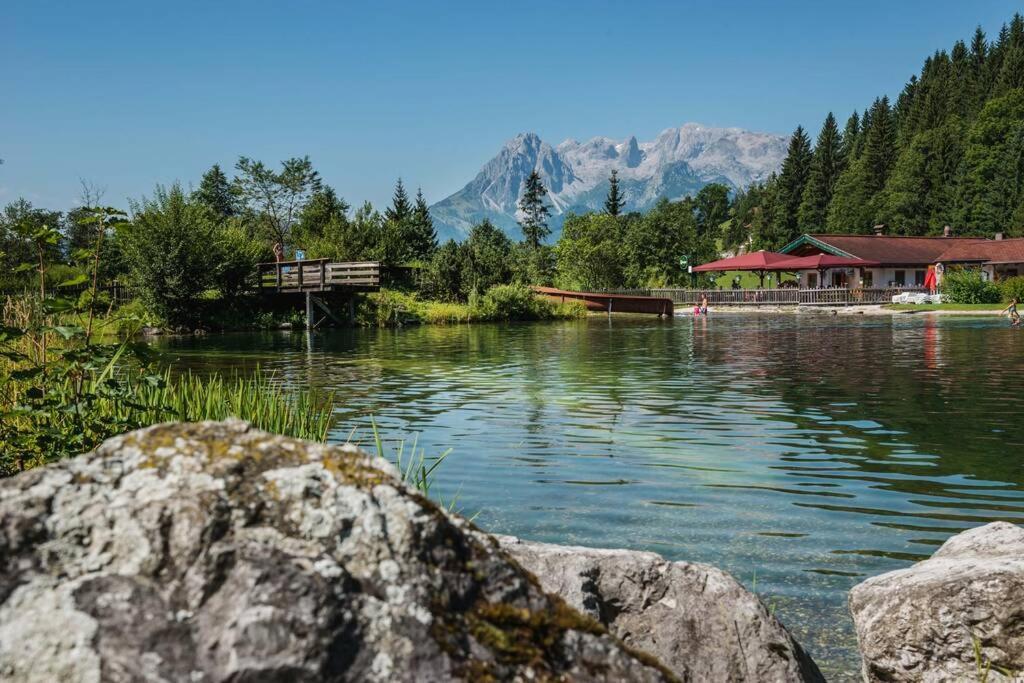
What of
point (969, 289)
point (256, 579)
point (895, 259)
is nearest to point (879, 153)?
point (895, 259)

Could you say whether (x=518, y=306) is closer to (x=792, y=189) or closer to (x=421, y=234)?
(x=421, y=234)

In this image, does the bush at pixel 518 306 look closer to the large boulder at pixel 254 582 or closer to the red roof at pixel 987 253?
the red roof at pixel 987 253

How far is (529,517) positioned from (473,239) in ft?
177

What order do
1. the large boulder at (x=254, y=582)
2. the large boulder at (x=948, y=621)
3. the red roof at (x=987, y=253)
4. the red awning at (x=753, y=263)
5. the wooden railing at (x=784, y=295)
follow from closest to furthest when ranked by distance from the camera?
1. the large boulder at (x=254, y=582)
2. the large boulder at (x=948, y=621)
3. the wooden railing at (x=784, y=295)
4. the red awning at (x=753, y=263)
5. the red roof at (x=987, y=253)

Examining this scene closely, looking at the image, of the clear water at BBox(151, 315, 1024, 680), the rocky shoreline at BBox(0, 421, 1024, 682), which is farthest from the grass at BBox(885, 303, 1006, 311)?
the rocky shoreline at BBox(0, 421, 1024, 682)

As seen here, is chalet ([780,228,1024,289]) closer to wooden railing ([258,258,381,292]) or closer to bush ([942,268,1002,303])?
bush ([942,268,1002,303])

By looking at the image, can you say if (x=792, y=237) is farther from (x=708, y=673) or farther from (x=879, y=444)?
(x=708, y=673)

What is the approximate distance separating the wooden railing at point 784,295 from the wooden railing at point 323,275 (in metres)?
27.2

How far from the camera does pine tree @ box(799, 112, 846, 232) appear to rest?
128 metres

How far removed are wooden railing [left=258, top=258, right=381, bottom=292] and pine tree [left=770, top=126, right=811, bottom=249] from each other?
316 feet

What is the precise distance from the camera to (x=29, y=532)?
5.81ft

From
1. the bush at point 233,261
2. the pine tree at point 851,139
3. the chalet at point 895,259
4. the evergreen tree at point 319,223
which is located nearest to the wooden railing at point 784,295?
the chalet at point 895,259

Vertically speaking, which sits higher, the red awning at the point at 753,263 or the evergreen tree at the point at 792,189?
the evergreen tree at the point at 792,189

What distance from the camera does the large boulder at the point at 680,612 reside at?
3.85 m
